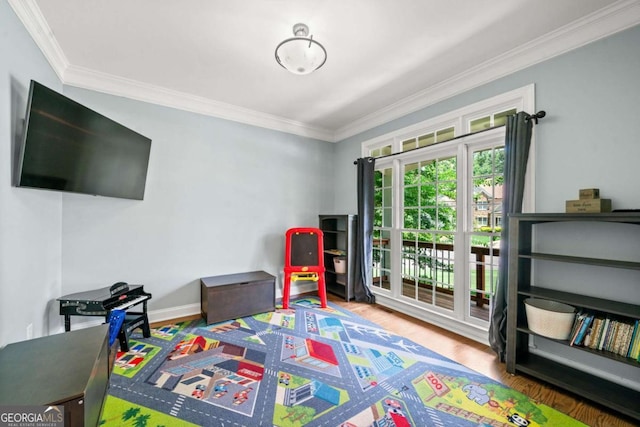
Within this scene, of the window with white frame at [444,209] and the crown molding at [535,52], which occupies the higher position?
the crown molding at [535,52]

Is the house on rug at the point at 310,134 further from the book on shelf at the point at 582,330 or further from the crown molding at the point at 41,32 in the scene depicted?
the book on shelf at the point at 582,330

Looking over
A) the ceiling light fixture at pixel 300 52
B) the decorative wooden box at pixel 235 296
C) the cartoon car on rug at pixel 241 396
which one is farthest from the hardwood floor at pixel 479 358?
the ceiling light fixture at pixel 300 52

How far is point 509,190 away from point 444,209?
0.79 meters

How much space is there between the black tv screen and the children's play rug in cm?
149

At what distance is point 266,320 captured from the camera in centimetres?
303

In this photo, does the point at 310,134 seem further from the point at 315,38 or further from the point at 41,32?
the point at 41,32

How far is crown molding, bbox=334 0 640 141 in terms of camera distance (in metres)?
1.79

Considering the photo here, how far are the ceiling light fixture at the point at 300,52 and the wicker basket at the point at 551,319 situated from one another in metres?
2.52

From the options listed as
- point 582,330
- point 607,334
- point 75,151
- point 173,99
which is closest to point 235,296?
point 75,151

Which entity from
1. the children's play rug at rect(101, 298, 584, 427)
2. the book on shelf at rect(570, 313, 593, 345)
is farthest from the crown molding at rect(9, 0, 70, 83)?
the book on shelf at rect(570, 313, 593, 345)

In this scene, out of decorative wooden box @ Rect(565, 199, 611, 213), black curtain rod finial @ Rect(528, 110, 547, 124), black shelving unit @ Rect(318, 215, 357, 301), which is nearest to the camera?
decorative wooden box @ Rect(565, 199, 611, 213)

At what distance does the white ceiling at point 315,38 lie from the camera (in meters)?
1.81

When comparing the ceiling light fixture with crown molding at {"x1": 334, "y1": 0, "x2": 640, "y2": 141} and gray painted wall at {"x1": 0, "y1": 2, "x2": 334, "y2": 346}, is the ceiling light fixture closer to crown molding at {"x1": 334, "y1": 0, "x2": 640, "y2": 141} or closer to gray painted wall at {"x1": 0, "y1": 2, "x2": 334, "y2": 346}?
crown molding at {"x1": 334, "y1": 0, "x2": 640, "y2": 141}

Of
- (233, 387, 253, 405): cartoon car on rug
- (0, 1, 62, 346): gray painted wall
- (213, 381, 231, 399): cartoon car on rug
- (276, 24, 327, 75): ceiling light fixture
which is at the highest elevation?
(276, 24, 327, 75): ceiling light fixture
